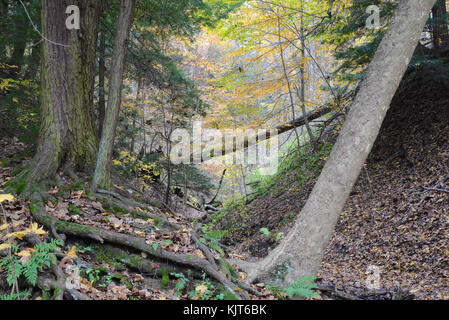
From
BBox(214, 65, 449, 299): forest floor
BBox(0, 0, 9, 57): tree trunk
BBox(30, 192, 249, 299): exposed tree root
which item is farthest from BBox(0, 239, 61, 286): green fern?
BBox(0, 0, 9, 57): tree trunk

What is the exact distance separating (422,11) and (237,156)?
13.0m

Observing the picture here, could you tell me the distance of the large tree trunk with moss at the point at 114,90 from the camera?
509 cm

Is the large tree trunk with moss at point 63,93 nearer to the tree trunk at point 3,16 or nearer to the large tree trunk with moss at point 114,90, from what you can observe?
the large tree trunk with moss at point 114,90

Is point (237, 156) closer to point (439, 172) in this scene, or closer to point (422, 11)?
point (439, 172)

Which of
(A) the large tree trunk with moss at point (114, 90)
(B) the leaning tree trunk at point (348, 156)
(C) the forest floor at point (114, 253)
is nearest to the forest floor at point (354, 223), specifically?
(C) the forest floor at point (114, 253)

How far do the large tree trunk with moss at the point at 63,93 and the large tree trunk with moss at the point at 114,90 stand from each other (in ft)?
1.64

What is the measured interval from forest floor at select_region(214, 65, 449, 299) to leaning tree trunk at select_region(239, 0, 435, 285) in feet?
4.05

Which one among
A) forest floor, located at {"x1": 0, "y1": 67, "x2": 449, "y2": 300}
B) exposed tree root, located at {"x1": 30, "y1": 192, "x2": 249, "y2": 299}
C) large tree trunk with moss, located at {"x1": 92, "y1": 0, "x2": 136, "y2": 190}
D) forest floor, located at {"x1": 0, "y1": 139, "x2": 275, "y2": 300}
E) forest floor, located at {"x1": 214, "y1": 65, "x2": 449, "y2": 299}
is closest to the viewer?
forest floor, located at {"x1": 0, "y1": 139, "x2": 275, "y2": 300}

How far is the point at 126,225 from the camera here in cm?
420

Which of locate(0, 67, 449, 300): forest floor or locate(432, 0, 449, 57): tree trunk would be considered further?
locate(432, 0, 449, 57): tree trunk

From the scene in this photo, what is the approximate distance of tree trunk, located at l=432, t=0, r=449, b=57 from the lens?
22.9 feet

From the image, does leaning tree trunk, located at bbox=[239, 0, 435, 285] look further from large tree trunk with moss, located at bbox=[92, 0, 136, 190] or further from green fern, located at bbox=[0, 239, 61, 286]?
large tree trunk with moss, located at bbox=[92, 0, 136, 190]

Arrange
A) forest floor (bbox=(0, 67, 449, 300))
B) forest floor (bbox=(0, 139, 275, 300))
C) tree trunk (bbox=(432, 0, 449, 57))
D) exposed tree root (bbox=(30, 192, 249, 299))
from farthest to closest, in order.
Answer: tree trunk (bbox=(432, 0, 449, 57))
exposed tree root (bbox=(30, 192, 249, 299))
forest floor (bbox=(0, 67, 449, 300))
forest floor (bbox=(0, 139, 275, 300))
